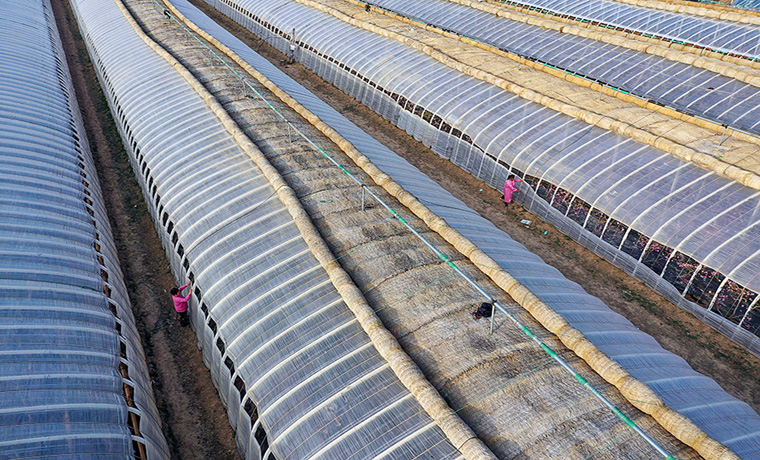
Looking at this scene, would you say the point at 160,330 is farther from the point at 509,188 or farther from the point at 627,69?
the point at 627,69

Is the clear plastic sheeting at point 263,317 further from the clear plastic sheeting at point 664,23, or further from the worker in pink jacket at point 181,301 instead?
the clear plastic sheeting at point 664,23

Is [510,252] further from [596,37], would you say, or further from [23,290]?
[596,37]

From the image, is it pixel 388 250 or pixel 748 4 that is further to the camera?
pixel 748 4

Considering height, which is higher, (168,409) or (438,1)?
(438,1)

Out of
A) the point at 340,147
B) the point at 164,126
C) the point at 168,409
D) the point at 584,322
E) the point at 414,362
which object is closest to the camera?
the point at 414,362

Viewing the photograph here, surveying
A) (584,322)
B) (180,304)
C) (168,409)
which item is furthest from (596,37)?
(168,409)

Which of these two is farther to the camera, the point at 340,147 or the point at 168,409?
the point at 340,147

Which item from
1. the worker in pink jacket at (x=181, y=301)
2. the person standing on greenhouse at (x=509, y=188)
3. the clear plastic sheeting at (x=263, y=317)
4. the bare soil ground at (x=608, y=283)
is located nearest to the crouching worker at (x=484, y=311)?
the clear plastic sheeting at (x=263, y=317)

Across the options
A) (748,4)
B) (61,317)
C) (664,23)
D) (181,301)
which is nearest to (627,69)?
(664,23)
